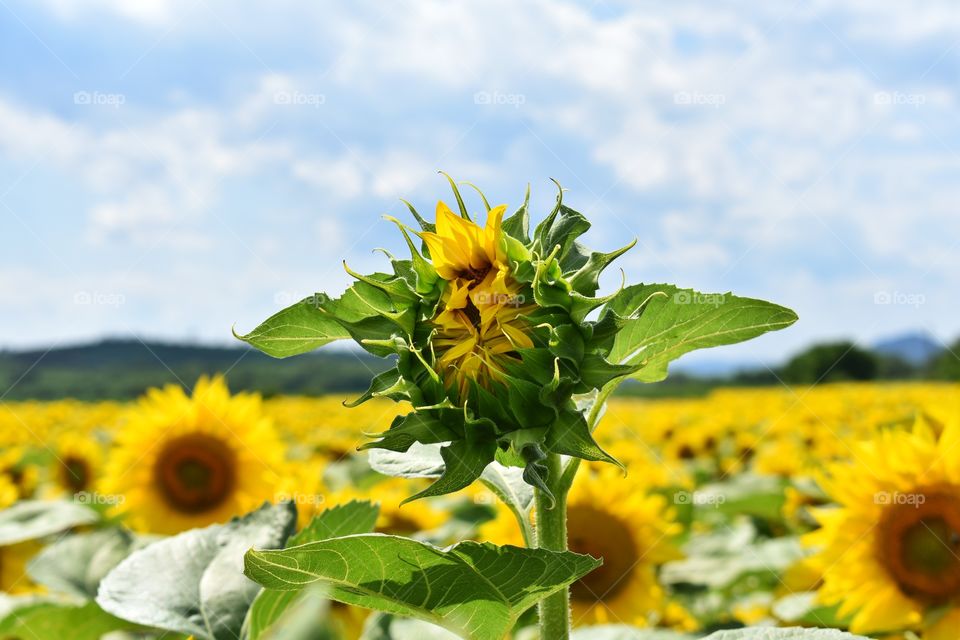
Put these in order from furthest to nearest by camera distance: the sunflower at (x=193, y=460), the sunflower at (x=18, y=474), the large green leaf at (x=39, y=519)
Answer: the sunflower at (x=18, y=474) → the sunflower at (x=193, y=460) → the large green leaf at (x=39, y=519)

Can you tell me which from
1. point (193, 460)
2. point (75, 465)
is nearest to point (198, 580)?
point (193, 460)

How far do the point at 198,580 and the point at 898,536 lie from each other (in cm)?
161

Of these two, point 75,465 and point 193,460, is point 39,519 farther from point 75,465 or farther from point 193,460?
point 75,465

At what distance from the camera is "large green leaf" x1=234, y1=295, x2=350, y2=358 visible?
979 millimetres

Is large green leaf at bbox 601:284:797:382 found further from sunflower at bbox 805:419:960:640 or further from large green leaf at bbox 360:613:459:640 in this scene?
sunflower at bbox 805:419:960:640

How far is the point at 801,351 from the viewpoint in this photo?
167 ft

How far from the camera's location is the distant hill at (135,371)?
30.2 metres

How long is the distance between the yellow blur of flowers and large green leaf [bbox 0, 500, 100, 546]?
340 millimetres

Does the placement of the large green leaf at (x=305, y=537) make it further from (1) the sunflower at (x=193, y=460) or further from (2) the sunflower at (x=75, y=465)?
(2) the sunflower at (x=75, y=465)

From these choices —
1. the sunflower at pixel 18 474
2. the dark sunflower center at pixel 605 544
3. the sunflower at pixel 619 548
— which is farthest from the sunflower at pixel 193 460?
the dark sunflower center at pixel 605 544

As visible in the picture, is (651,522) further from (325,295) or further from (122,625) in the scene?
(325,295)

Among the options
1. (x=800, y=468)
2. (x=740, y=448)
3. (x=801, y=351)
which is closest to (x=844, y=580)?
(x=800, y=468)

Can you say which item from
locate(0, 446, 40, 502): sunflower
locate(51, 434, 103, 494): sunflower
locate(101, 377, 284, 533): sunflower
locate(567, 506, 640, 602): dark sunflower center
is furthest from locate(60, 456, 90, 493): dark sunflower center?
locate(567, 506, 640, 602): dark sunflower center

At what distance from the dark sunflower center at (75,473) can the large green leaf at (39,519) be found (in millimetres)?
2905
